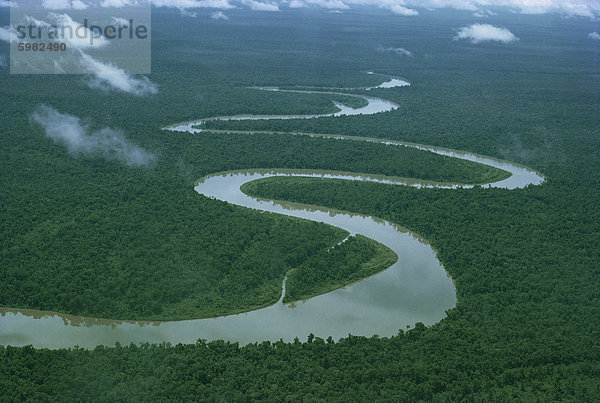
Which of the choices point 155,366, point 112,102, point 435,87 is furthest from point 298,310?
point 435,87

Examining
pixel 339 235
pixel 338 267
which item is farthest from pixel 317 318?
pixel 339 235

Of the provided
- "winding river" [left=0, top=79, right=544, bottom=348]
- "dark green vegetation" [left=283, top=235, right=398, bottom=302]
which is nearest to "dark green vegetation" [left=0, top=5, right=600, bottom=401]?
"winding river" [left=0, top=79, right=544, bottom=348]

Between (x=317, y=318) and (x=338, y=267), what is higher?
(x=338, y=267)

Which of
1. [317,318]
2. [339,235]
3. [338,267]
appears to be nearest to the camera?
[317,318]

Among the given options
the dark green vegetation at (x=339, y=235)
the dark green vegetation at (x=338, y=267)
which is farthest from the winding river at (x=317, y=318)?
the dark green vegetation at (x=339, y=235)

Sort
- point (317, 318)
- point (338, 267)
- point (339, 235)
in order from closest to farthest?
point (317, 318), point (338, 267), point (339, 235)

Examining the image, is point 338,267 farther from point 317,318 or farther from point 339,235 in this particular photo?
point 317,318
